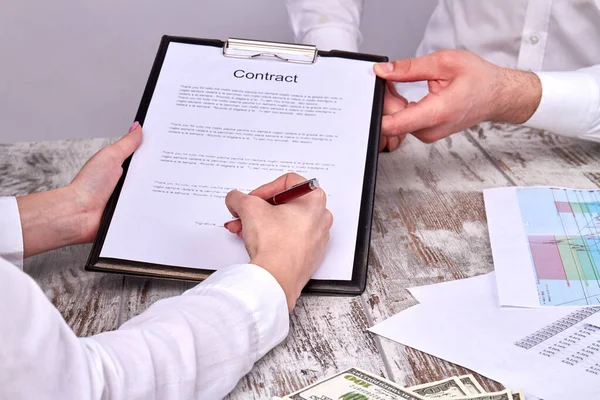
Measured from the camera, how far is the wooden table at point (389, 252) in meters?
0.98

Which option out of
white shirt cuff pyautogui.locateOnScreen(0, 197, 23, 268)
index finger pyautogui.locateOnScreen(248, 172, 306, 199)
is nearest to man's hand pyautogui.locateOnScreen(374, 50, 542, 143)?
index finger pyautogui.locateOnScreen(248, 172, 306, 199)

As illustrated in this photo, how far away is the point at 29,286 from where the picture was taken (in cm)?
67

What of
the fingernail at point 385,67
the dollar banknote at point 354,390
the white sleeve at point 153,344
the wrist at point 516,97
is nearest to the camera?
the white sleeve at point 153,344

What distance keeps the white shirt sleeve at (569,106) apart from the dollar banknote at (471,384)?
0.80 meters

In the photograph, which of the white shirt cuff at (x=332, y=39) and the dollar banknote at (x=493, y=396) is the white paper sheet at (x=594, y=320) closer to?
the dollar banknote at (x=493, y=396)

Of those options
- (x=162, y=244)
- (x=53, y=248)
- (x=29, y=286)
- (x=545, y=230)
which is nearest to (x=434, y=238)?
(x=545, y=230)

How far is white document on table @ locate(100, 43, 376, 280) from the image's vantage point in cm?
114

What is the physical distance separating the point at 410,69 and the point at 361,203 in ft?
1.13

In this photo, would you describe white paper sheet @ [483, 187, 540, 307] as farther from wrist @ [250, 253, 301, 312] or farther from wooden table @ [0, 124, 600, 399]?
wrist @ [250, 253, 301, 312]

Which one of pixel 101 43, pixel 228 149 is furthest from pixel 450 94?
pixel 101 43

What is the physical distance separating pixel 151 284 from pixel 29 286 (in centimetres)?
48

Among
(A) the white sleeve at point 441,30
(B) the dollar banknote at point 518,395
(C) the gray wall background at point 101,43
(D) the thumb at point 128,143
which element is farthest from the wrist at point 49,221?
(C) the gray wall background at point 101,43

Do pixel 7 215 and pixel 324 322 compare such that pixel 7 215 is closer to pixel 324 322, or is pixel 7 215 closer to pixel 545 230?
pixel 324 322

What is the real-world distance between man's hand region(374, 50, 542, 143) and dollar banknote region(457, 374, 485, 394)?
22.3 inches
